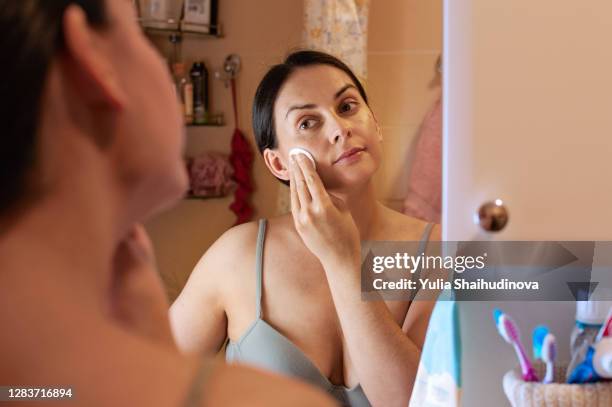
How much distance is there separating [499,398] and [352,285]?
0.68 feet

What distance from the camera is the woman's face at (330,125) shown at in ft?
2.46

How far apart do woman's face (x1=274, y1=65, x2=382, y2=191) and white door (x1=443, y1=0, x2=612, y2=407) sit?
228mm

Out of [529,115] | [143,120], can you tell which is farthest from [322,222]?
[143,120]

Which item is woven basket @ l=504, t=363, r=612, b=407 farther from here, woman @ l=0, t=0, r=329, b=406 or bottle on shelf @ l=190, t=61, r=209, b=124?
bottle on shelf @ l=190, t=61, r=209, b=124

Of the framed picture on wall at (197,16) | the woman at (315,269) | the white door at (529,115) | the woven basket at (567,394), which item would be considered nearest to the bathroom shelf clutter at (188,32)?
the framed picture on wall at (197,16)

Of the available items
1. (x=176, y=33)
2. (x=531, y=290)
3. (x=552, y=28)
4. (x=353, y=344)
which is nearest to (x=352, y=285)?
(x=353, y=344)

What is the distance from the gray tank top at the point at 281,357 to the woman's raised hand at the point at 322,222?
122 millimetres

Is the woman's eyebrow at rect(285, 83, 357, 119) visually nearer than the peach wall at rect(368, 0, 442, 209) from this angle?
Yes

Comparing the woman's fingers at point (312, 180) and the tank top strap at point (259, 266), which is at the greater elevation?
the woman's fingers at point (312, 180)

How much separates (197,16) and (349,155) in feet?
2.30

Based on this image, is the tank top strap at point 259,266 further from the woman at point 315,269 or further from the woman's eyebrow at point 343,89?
the woman's eyebrow at point 343,89

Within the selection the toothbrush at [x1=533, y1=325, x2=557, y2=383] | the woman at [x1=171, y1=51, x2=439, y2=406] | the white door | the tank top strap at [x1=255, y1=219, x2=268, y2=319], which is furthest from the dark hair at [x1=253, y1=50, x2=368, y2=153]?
the toothbrush at [x1=533, y1=325, x2=557, y2=383]

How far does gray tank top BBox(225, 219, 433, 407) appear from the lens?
0.77 m

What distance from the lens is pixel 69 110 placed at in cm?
22
